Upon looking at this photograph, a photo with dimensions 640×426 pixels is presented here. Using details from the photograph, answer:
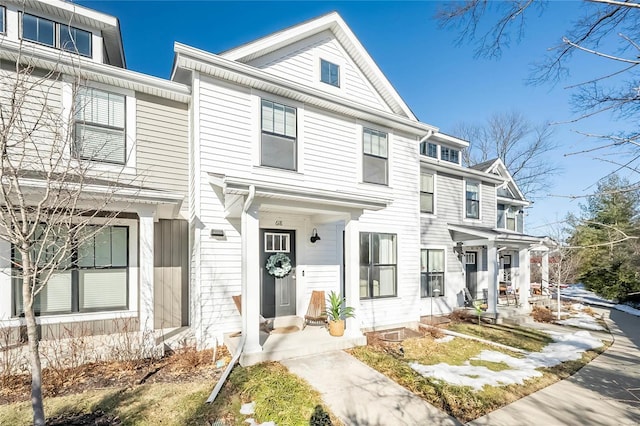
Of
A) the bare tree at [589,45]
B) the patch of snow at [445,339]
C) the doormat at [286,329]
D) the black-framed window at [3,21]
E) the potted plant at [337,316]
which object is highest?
the black-framed window at [3,21]

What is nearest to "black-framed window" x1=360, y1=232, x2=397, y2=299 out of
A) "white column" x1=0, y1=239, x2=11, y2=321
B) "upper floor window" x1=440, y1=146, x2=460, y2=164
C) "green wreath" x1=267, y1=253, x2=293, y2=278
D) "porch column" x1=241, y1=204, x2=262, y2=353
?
"green wreath" x1=267, y1=253, x2=293, y2=278

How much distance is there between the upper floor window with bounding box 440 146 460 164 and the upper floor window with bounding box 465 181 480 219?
5.03 feet

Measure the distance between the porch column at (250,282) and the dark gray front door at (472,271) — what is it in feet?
34.3

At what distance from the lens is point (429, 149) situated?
13.0 m

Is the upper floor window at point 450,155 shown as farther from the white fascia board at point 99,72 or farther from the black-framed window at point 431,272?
the white fascia board at point 99,72

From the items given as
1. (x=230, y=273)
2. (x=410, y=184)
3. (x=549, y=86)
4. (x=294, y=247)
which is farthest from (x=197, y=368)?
(x=410, y=184)

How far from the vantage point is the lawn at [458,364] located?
4512 millimetres

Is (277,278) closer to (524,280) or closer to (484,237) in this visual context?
(484,237)

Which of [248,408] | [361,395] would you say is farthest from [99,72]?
[361,395]

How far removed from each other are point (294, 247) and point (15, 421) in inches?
209

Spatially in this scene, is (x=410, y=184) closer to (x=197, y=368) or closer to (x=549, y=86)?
(x=549, y=86)

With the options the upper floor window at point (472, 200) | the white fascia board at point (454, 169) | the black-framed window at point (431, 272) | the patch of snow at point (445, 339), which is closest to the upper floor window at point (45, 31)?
the white fascia board at point (454, 169)

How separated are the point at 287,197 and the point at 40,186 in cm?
370

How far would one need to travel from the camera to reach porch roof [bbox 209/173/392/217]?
5.25m
